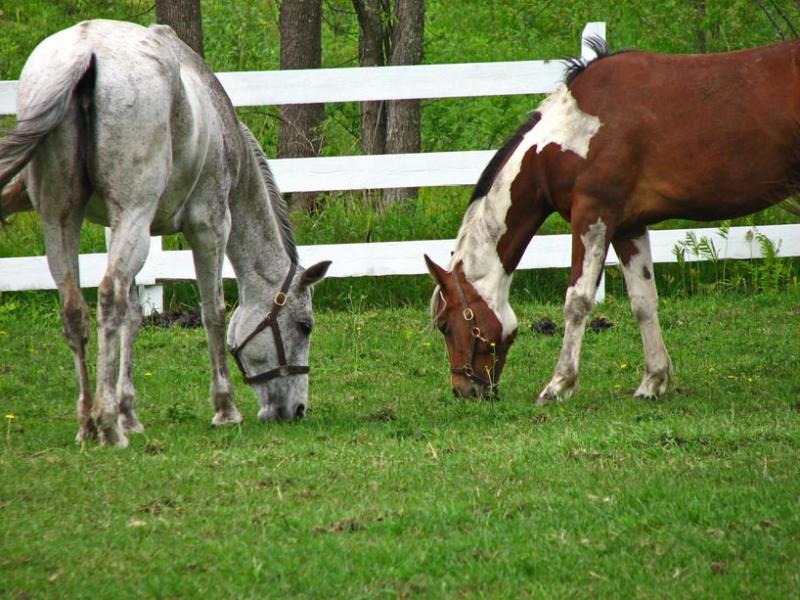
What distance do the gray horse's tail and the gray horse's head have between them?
170 centimetres

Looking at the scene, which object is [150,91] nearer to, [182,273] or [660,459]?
[660,459]

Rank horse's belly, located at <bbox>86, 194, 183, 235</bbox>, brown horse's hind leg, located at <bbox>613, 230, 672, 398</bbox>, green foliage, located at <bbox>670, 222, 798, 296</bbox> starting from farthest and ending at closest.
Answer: green foliage, located at <bbox>670, 222, 798, 296</bbox> < brown horse's hind leg, located at <bbox>613, 230, 672, 398</bbox> < horse's belly, located at <bbox>86, 194, 183, 235</bbox>

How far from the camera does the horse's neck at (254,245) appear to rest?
623 cm

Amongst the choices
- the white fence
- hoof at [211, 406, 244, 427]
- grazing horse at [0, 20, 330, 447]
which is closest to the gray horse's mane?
grazing horse at [0, 20, 330, 447]

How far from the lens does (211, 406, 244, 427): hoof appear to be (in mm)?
6009

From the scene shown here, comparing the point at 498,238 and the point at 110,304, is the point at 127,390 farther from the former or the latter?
the point at 498,238

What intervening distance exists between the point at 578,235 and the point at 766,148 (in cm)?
113

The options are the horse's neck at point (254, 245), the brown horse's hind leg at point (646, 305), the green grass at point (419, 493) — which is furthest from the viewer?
the brown horse's hind leg at point (646, 305)

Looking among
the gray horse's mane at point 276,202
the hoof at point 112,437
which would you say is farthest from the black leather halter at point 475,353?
the hoof at point 112,437

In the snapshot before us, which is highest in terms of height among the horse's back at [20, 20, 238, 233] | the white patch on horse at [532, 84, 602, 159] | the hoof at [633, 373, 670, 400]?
the horse's back at [20, 20, 238, 233]

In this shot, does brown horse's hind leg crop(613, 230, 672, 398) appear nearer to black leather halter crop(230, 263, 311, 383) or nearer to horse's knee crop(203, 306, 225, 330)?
black leather halter crop(230, 263, 311, 383)

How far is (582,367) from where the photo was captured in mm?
7684

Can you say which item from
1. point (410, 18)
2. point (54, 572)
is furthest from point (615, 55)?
point (410, 18)

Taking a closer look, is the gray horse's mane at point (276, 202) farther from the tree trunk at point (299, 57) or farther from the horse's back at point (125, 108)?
the tree trunk at point (299, 57)
